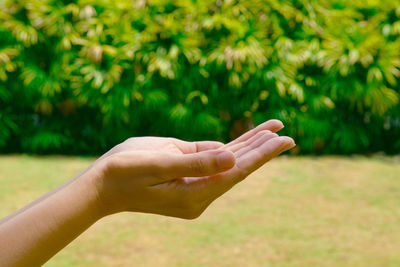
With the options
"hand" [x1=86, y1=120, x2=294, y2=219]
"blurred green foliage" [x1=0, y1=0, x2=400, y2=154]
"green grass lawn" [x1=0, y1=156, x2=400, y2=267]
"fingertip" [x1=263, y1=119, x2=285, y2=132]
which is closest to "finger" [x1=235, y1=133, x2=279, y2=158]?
"hand" [x1=86, y1=120, x2=294, y2=219]

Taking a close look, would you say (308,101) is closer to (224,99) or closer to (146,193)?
(224,99)

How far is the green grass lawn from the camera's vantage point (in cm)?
356

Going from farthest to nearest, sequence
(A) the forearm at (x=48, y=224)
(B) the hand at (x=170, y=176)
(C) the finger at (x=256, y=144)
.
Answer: (C) the finger at (x=256, y=144), (B) the hand at (x=170, y=176), (A) the forearm at (x=48, y=224)

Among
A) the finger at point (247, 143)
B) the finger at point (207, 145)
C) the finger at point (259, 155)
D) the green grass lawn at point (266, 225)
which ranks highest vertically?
the finger at point (259, 155)

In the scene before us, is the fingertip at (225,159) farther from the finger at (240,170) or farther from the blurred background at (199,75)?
the blurred background at (199,75)

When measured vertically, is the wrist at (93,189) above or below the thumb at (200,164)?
below

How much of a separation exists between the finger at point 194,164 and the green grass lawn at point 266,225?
6.25ft

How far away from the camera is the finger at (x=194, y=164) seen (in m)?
1.66

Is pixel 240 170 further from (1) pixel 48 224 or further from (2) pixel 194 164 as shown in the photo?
(1) pixel 48 224

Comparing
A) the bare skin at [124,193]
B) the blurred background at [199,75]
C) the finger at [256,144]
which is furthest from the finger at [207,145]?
the blurred background at [199,75]

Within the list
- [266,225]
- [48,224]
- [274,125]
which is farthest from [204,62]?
[48,224]

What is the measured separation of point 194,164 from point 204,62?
4.85 m

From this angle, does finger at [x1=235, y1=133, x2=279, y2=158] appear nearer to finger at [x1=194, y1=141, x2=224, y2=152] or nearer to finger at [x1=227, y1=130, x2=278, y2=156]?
finger at [x1=227, y1=130, x2=278, y2=156]

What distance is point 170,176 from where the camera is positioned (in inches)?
67.6
